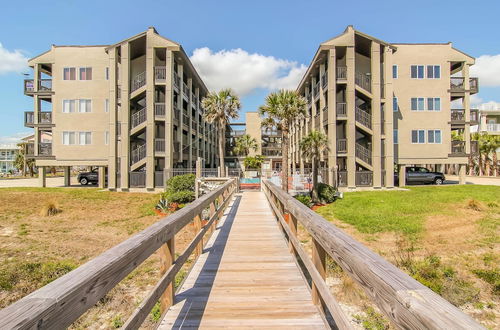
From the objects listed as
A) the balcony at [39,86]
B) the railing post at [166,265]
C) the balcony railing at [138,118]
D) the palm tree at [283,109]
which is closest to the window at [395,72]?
the palm tree at [283,109]

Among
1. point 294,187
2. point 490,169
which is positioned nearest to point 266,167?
point 294,187

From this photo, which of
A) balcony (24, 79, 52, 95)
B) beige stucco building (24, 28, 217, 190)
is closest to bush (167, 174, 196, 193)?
beige stucco building (24, 28, 217, 190)

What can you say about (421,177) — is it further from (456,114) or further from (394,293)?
(394,293)

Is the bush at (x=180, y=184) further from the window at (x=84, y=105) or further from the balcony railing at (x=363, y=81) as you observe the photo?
the balcony railing at (x=363, y=81)

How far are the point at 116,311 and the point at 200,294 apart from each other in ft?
14.0

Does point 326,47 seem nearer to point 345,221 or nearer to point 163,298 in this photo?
point 345,221

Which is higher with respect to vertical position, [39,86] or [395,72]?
[395,72]

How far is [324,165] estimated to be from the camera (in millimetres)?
28609

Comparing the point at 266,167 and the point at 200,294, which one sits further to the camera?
the point at 266,167

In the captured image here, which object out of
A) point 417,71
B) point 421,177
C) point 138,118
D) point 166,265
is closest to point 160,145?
point 138,118

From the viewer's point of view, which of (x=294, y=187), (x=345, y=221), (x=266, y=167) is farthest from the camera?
(x=266, y=167)

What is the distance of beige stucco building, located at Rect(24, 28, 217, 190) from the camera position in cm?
2358

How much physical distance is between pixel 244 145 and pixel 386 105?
33.0 metres

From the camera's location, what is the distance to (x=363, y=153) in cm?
2383
